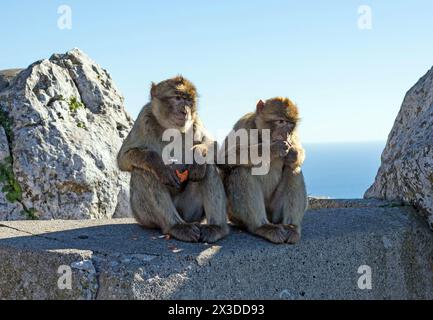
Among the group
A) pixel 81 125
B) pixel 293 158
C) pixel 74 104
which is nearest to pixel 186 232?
pixel 293 158

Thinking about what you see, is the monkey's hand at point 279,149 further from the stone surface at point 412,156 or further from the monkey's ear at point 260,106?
the stone surface at point 412,156

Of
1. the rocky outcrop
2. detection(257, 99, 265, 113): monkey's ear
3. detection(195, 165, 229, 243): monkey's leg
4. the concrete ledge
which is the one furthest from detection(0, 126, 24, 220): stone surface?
detection(257, 99, 265, 113): monkey's ear

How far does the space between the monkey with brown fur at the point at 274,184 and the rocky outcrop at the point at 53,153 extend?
8.04 feet

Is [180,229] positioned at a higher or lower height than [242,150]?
lower

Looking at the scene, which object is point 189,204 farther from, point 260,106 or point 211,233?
point 260,106

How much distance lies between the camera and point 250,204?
4.88 m

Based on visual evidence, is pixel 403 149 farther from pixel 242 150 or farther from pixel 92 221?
pixel 92 221

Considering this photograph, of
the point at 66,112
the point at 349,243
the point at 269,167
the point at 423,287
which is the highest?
the point at 66,112

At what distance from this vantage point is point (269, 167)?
4996mm

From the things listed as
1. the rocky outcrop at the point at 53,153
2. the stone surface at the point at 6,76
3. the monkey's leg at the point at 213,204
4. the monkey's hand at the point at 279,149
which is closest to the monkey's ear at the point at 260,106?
the monkey's hand at the point at 279,149

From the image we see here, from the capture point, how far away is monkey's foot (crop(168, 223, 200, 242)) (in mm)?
4641

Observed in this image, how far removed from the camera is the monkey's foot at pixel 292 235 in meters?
4.74
